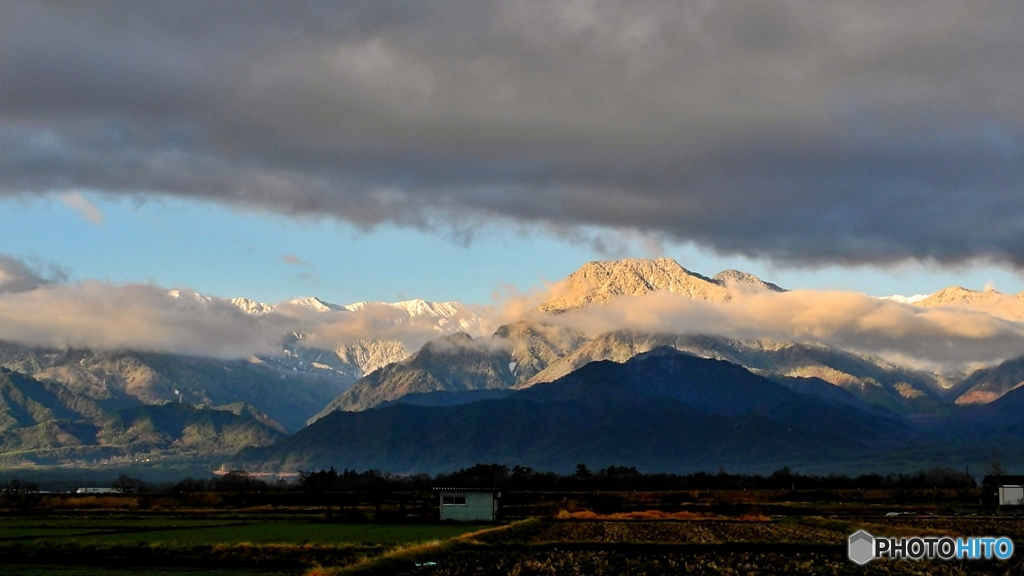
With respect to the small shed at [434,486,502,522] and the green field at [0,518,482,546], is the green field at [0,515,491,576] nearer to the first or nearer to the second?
the green field at [0,518,482,546]

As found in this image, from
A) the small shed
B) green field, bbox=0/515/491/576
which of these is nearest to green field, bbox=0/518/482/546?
green field, bbox=0/515/491/576

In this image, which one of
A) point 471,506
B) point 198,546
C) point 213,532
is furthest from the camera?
point 471,506

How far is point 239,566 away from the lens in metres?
91.2

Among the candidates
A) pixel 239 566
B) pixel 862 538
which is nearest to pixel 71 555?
pixel 239 566

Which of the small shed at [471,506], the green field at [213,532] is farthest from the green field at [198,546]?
the small shed at [471,506]

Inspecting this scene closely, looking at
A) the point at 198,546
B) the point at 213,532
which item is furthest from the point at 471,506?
the point at 198,546

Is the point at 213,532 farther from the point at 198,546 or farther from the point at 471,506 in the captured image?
the point at 471,506

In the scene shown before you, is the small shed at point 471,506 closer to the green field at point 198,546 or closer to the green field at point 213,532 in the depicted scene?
the green field at point 198,546

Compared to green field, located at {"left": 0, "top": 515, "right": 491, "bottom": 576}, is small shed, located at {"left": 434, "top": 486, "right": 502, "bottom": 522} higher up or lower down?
higher up

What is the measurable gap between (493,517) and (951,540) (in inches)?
2953

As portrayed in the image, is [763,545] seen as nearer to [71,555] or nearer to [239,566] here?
[239,566]

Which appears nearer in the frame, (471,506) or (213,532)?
(213,532)

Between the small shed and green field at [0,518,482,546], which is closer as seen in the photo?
green field at [0,518,482,546]

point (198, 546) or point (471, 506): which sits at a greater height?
point (471, 506)
